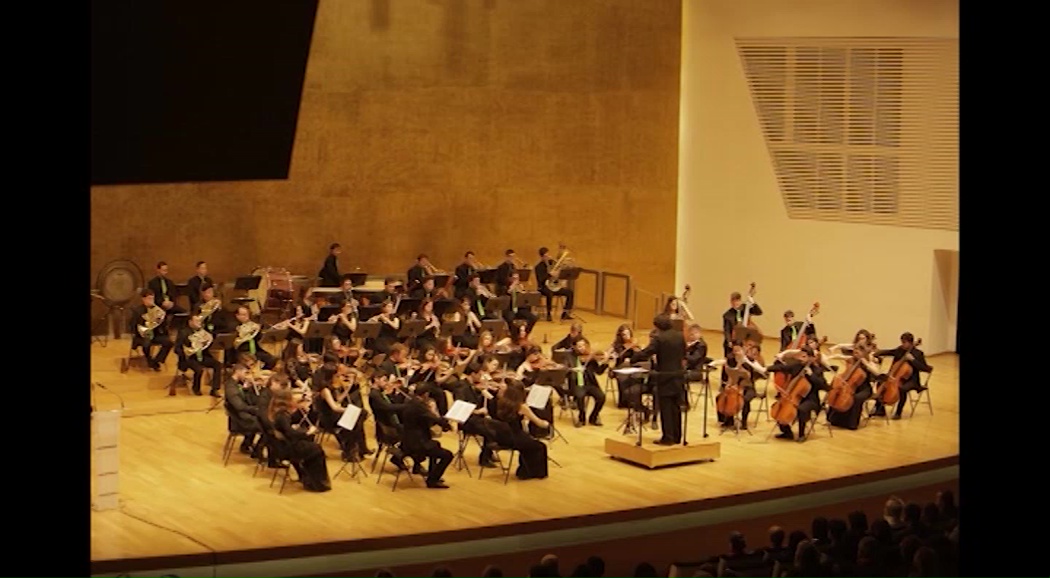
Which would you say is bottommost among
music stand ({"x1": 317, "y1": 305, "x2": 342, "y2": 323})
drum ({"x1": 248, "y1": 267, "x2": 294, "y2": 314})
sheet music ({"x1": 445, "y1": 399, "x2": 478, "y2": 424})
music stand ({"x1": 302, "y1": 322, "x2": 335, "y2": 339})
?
sheet music ({"x1": 445, "y1": 399, "x2": 478, "y2": 424})

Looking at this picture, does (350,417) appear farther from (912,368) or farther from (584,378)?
(912,368)

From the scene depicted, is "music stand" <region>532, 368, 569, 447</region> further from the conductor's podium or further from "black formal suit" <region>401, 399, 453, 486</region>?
"black formal suit" <region>401, 399, 453, 486</region>

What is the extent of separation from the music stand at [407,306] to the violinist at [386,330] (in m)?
0.31

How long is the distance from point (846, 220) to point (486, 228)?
4.61m

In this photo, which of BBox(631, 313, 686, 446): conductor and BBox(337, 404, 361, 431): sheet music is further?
BBox(631, 313, 686, 446): conductor

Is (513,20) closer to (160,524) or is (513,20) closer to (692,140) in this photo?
(692,140)

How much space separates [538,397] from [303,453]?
7.01 ft

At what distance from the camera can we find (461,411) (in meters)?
12.0

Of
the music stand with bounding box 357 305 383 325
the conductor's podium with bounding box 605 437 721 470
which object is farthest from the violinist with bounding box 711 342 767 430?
the music stand with bounding box 357 305 383 325

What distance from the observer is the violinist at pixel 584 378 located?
14.4m

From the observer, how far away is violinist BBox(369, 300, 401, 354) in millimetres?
15195

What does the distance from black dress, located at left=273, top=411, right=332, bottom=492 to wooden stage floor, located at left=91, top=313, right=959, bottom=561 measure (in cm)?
13
